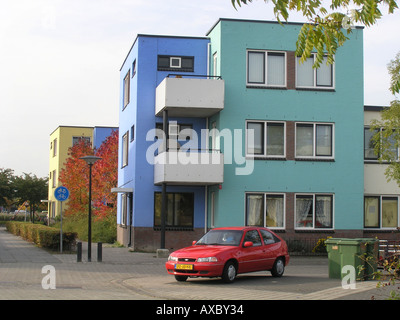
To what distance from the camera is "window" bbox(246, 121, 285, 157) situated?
2817cm

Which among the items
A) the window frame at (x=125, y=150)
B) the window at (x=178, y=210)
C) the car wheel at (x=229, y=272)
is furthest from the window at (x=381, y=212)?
the car wheel at (x=229, y=272)

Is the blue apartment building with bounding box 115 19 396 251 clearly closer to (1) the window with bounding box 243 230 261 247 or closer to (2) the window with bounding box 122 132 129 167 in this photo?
(2) the window with bounding box 122 132 129 167

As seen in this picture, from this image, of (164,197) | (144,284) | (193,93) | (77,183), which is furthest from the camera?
(77,183)

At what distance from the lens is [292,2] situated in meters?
8.79

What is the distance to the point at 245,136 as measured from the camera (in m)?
28.1

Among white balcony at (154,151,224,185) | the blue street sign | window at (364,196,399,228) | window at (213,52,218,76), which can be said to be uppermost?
window at (213,52,218,76)

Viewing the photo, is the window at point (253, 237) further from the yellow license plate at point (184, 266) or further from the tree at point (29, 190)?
the tree at point (29, 190)

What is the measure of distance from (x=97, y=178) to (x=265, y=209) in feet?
59.3

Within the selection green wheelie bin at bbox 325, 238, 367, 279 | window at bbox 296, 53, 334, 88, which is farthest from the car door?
window at bbox 296, 53, 334, 88

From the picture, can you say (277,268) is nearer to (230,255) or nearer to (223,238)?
(223,238)

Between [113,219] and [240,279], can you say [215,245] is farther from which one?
[113,219]

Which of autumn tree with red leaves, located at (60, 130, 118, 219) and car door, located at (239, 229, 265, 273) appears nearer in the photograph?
car door, located at (239, 229, 265, 273)

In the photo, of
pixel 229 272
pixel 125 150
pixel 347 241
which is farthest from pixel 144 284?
pixel 125 150

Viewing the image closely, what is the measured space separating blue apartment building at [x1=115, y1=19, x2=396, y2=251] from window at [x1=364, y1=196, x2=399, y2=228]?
35.9 inches
